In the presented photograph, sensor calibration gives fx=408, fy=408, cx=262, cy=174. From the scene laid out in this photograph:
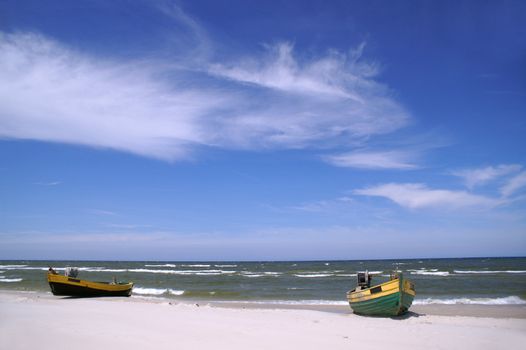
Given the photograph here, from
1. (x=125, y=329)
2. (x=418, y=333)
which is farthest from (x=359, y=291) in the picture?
(x=125, y=329)

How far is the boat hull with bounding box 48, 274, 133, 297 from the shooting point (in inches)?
813

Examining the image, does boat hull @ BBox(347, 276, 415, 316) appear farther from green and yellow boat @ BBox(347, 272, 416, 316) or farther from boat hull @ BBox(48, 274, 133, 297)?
boat hull @ BBox(48, 274, 133, 297)

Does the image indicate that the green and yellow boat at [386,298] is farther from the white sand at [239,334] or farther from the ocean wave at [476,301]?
the ocean wave at [476,301]

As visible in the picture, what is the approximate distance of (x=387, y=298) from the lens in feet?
45.3

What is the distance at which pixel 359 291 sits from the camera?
14711 mm

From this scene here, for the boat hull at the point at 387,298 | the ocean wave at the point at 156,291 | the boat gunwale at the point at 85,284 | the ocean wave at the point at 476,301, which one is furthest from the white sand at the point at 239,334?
the ocean wave at the point at 156,291

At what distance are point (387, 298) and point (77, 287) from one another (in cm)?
1552

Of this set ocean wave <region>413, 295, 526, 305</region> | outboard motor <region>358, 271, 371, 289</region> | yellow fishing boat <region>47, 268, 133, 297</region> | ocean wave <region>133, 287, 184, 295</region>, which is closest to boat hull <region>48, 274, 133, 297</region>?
yellow fishing boat <region>47, 268, 133, 297</region>

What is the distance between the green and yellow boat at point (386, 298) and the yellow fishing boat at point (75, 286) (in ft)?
44.4

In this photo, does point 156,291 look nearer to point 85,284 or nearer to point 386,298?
point 85,284

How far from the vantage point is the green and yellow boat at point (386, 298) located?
45.0 feet

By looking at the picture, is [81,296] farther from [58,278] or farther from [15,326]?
[15,326]

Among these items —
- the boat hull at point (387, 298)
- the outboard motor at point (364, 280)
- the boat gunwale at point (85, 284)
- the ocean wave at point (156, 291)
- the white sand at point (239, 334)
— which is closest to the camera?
the white sand at point (239, 334)

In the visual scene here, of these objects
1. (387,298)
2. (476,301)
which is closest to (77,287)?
(387,298)
